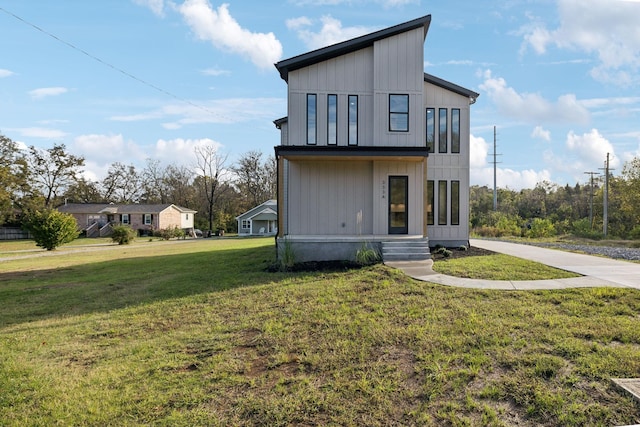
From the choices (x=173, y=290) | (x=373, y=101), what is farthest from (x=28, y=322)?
(x=373, y=101)

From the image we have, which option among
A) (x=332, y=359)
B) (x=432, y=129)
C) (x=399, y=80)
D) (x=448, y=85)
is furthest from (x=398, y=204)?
(x=332, y=359)

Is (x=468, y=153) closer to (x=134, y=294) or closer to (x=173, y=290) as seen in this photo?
(x=173, y=290)

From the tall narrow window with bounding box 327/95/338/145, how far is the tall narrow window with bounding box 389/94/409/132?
76.0 inches

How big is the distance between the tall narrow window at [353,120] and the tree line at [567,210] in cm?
1694

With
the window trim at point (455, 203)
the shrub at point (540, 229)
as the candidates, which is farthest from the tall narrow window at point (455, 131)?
the shrub at point (540, 229)

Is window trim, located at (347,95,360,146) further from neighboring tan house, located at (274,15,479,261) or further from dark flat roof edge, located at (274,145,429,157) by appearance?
dark flat roof edge, located at (274,145,429,157)

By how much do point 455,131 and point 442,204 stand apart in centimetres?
285

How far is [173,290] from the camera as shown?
8000 mm

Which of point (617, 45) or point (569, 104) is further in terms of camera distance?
point (569, 104)

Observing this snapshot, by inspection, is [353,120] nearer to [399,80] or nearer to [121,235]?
[399,80]

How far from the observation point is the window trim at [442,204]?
1271cm

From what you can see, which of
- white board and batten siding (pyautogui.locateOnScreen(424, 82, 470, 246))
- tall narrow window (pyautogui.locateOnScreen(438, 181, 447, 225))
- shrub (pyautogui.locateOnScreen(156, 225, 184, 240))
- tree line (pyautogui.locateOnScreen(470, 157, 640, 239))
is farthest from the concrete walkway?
shrub (pyautogui.locateOnScreen(156, 225, 184, 240))

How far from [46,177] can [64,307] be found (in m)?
50.7

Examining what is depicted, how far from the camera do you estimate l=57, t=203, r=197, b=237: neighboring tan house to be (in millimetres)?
43781
